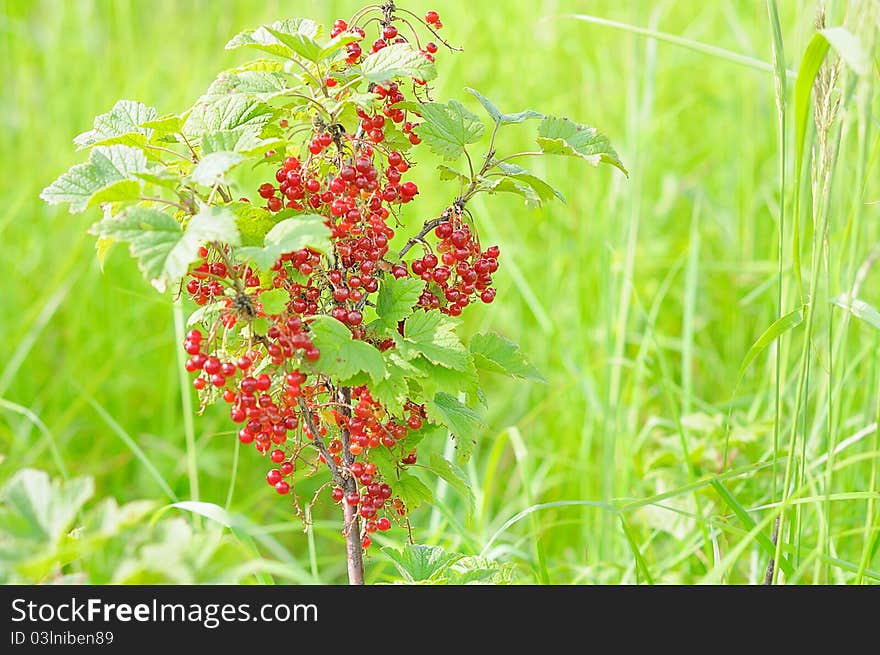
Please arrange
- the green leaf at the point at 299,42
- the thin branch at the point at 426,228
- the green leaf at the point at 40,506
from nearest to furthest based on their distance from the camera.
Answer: the green leaf at the point at 40,506, the green leaf at the point at 299,42, the thin branch at the point at 426,228

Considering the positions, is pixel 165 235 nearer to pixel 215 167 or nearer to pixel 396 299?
pixel 215 167

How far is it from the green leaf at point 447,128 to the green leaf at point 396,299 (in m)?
0.16

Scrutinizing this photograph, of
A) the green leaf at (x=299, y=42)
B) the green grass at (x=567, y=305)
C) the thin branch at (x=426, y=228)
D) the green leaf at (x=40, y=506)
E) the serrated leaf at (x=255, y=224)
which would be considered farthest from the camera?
the green grass at (x=567, y=305)

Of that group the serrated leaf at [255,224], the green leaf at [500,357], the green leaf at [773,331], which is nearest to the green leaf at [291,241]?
the serrated leaf at [255,224]

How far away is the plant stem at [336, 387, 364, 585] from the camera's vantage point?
1206 mm

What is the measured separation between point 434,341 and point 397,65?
1.01 feet

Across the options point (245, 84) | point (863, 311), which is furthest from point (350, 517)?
point (863, 311)

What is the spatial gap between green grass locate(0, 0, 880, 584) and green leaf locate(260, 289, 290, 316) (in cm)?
73

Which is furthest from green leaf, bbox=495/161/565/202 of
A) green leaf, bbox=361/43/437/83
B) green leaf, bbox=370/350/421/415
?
green leaf, bbox=370/350/421/415

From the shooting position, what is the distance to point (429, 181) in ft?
11.3

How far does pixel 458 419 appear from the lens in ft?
3.85

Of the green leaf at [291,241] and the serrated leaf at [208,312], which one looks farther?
the serrated leaf at [208,312]

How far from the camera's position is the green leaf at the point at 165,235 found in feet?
2.94

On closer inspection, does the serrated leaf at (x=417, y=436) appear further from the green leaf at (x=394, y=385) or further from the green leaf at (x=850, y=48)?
the green leaf at (x=850, y=48)
